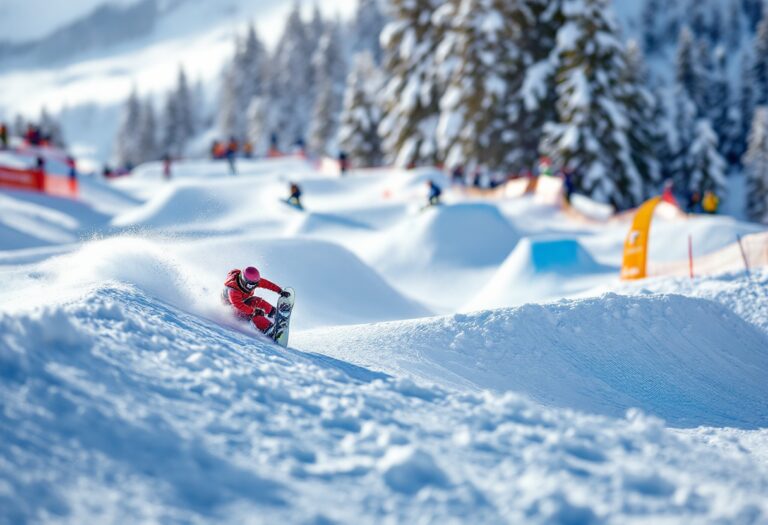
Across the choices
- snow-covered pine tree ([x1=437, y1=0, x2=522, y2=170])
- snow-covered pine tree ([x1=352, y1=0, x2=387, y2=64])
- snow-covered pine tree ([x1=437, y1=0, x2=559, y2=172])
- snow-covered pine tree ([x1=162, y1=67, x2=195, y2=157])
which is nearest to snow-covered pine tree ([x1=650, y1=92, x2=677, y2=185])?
snow-covered pine tree ([x1=437, y1=0, x2=559, y2=172])

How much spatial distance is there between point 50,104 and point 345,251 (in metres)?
182

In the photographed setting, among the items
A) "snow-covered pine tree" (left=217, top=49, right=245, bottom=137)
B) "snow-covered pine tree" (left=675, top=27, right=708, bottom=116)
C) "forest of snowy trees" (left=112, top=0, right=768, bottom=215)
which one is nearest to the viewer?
"forest of snowy trees" (left=112, top=0, right=768, bottom=215)

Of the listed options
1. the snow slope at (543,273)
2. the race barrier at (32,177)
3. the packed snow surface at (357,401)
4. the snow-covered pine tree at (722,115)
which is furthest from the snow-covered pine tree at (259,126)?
the packed snow surface at (357,401)

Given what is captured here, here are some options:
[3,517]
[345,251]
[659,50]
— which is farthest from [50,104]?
[3,517]

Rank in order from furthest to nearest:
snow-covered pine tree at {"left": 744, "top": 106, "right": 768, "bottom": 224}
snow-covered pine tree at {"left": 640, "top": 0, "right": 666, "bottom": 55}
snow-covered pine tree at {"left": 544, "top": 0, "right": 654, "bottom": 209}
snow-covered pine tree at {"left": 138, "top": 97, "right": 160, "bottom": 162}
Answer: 1. snow-covered pine tree at {"left": 640, "top": 0, "right": 666, "bottom": 55}
2. snow-covered pine tree at {"left": 138, "top": 97, "right": 160, "bottom": 162}
3. snow-covered pine tree at {"left": 744, "top": 106, "right": 768, "bottom": 224}
4. snow-covered pine tree at {"left": 544, "top": 0, "right": 654, "bottom": 209}

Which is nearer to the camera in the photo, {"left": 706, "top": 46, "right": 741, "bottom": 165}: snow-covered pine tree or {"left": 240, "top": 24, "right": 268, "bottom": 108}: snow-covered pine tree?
{"left": 706, "top": 46, "right": 741, "bottom": 165}: snow-covered pine tree

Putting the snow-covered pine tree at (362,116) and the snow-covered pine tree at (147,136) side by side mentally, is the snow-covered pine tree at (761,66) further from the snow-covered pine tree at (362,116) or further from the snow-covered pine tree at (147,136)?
the snow-covered pine tree at (147,136)

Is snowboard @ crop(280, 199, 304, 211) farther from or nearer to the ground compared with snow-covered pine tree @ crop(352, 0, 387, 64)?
nearer to the ground

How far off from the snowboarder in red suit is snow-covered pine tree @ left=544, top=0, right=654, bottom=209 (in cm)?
2254

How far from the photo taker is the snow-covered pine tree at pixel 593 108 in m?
28.8

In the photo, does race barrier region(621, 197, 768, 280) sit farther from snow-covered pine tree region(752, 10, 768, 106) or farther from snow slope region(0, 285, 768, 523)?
snow-covered pine tree region(752, 10, 768, 106)

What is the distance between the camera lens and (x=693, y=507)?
161 inches

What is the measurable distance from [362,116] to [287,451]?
1694 inches

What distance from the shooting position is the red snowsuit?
27.2ft
